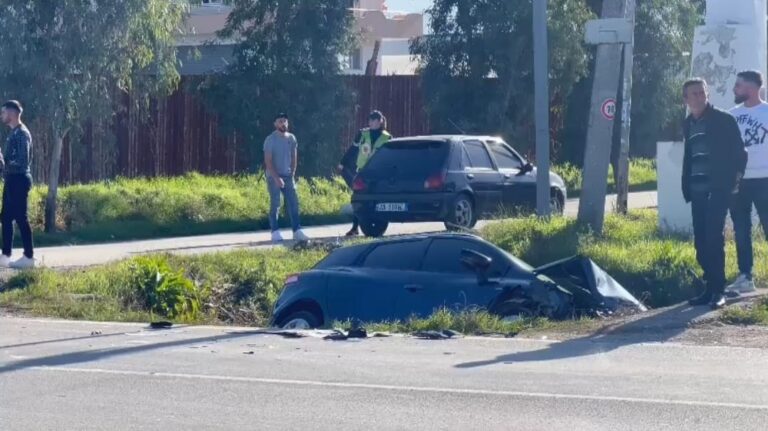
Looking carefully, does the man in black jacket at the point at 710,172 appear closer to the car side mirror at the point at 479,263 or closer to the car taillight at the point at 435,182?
the car side mirror at the point at 479,263

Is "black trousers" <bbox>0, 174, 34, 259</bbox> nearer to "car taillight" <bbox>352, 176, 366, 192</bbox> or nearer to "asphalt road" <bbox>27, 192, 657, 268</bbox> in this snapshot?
"asphalt road" <bbox>27, 192, 657, 268</bbox>

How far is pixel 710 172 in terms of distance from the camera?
12219 millimetres

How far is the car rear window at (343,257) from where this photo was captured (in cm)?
1373

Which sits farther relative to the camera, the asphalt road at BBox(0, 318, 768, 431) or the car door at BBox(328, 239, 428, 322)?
the car door at BBox(328, 239, 428, 322)

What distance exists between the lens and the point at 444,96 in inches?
1167

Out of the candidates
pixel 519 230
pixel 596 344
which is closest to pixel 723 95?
pixel 519 230

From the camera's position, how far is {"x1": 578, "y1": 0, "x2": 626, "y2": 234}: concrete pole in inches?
685

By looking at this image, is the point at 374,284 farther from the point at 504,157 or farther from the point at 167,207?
the point at 167,207

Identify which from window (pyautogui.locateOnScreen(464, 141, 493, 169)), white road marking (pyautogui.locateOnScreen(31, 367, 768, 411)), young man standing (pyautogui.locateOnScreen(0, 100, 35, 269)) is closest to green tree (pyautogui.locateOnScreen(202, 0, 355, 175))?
window (pyautogui.locateOnScreen(464, 141, 493, 169))

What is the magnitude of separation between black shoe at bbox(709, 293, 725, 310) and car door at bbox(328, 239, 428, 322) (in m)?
2.67

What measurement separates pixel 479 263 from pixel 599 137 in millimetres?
4853

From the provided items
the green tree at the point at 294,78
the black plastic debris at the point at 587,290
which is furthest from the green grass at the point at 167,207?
the black plastic debris at the point at 587,290

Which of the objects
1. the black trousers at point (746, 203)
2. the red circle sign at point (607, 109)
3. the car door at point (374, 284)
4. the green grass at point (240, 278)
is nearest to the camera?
the black trousers at point (746, 203)

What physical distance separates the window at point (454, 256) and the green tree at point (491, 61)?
15.3 metres
